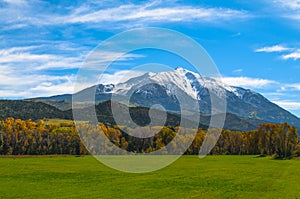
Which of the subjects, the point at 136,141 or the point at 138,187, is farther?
the point at 136,141

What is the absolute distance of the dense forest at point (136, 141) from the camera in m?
134

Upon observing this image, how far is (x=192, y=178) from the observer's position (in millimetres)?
56000

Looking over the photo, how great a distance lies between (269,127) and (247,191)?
360ft

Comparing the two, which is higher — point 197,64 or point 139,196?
point 197,64

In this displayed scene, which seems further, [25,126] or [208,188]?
[25,126]

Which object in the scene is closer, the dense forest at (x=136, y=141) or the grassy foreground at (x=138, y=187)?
the grassy foreground at (x=138, y=187)

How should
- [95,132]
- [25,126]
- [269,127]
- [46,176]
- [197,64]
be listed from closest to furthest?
[197,64] → [46,176] → [95,132] → [269,127] → [25,126]

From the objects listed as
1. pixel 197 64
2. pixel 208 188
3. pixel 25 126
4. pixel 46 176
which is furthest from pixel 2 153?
pixel 197 64

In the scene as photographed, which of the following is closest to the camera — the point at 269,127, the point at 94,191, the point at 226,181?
the point at 94,191

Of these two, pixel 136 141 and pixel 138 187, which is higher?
pixel 136 141

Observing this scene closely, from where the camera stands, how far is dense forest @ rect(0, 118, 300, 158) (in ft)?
439

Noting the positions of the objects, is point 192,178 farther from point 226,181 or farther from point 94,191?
point 94,191

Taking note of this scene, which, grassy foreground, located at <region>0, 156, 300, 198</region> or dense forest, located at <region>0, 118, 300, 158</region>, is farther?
dense forest, located at <region>0, 118, 300, 158</region>

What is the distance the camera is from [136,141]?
146000 mm
